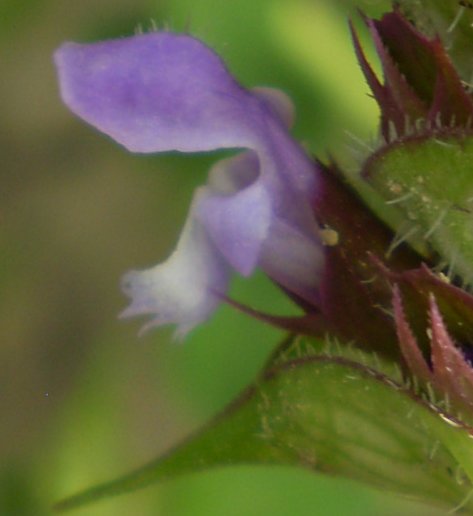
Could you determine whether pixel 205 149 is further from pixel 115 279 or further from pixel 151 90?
pixel 115 279

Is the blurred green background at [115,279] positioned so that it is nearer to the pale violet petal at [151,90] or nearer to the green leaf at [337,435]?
Answer: the green leaf at [337,435]

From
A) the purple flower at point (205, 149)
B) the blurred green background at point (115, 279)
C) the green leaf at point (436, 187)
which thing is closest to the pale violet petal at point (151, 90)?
the purple flower at point (205, 149)

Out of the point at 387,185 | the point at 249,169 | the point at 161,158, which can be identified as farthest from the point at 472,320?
the point at 161,158

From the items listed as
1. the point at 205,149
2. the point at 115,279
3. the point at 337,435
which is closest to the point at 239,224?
the point at 205,149

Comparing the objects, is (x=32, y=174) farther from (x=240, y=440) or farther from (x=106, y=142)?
(x=240, y=440)

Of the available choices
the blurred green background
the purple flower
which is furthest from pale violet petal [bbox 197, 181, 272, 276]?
the blurred green background
